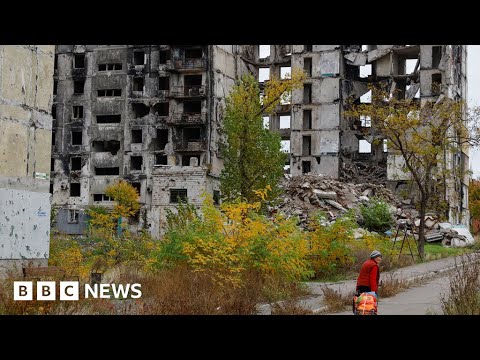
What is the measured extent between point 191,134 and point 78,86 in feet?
39.7

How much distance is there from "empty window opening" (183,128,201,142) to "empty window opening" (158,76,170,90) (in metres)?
4.32

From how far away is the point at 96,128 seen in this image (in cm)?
6097

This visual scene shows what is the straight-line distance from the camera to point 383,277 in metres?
20.6

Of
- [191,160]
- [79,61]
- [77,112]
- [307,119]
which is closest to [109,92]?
[77,112]

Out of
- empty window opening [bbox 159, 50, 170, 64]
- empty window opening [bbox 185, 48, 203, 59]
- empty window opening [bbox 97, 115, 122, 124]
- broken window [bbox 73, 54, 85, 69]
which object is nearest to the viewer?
empty window opening [bbox 185, 48, 203, 59]

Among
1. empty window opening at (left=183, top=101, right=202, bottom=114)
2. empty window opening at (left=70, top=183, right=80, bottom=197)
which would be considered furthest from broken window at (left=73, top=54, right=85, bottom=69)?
empty window opening at (left=70, top=183, right=80, bottom=197)

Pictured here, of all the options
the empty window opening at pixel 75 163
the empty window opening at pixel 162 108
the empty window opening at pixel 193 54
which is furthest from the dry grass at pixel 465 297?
the empty window opening at pixel 75 163

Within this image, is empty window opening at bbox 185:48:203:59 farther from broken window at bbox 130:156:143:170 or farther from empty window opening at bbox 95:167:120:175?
empty window opening at bbox 95:167:120:175

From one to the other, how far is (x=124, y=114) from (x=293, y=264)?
45.8 m

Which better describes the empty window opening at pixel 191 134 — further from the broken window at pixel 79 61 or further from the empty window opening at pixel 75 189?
the broken window at pixel 79 61

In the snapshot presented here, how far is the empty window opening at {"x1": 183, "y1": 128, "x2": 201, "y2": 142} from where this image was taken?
59.4 meters

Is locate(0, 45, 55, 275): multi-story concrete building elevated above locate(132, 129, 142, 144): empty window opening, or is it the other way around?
locate(132, 129, 142, 144): empty window opening
